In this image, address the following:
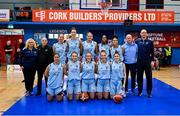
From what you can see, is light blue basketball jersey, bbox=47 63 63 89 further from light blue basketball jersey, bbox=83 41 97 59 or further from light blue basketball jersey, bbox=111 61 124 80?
light blue basketball jersey, bbox=111 61 124 80

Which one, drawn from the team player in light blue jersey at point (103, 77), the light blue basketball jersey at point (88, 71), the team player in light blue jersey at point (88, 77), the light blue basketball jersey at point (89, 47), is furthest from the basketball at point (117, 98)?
the light blue basketball jersey at point (89, 47)

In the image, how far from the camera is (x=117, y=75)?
11352 millimetres

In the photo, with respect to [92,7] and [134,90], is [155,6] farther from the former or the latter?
[134,90]

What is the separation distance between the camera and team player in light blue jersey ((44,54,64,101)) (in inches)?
440

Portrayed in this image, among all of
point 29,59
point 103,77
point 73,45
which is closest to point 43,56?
point 29,59

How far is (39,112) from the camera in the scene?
9422 millimetres

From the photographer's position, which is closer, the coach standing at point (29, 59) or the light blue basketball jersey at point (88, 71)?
the light blue basketball jersey at point (88, 71)

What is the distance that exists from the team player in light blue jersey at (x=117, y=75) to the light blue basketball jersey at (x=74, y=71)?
106 centimetres

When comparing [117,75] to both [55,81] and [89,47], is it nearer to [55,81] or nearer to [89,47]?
[89,47]

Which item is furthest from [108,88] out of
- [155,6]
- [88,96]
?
[155,6]

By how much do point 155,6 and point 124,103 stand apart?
17015mm

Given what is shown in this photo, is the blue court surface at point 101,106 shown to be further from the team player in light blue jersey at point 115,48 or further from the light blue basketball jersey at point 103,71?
the team player in light blue jersey at point 115,48

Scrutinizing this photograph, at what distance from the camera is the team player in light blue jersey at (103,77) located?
1130cm

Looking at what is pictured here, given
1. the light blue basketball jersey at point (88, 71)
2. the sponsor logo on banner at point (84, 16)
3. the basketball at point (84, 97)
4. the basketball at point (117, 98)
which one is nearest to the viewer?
the basketball at point (117, 98)
